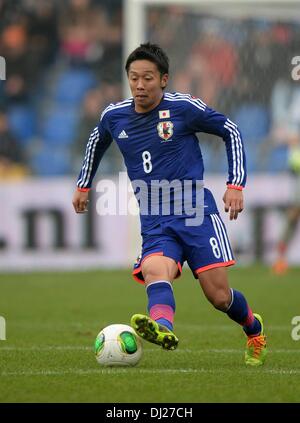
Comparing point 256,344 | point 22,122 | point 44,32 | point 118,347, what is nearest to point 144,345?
point 256,344

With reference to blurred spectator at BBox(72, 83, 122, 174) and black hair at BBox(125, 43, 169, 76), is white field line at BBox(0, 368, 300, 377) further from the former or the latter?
blurred spectator at BBox(72, 83, 122, 174)

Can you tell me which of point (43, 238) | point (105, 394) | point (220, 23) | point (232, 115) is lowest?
point (105, 394)

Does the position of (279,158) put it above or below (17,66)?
below

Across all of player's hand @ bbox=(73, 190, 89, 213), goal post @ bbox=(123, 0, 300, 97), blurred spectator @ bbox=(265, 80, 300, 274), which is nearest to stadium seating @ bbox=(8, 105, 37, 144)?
goal post @ bbox=(123, 0, 300, 97)

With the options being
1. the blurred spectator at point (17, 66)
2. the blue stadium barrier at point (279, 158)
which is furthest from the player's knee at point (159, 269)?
the blurred spectator at point (17, 66)

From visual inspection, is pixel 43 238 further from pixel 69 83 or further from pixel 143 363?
pixel 143 363

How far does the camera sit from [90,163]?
7.70 m

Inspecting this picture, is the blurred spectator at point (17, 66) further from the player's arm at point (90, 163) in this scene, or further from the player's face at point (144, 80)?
the player's face at point (144, 80)

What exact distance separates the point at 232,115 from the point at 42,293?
229 inches

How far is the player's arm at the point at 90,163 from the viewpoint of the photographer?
7574mm

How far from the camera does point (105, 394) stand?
5.93 metres

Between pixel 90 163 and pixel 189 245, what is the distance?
106 cm

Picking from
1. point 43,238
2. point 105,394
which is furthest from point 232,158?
point 43,238

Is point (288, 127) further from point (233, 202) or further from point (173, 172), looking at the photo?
point (233, 202)
